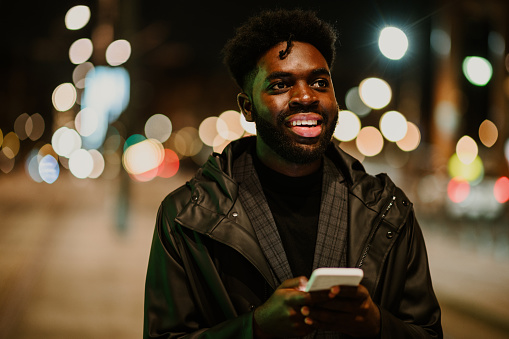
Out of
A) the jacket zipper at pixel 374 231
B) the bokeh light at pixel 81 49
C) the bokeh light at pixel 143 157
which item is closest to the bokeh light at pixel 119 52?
the bokeh light at pixel 81 49

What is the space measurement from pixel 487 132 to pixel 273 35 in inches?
1410

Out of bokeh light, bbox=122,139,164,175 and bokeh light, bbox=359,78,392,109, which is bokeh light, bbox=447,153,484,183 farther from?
bokeh light, bbox=122,139,164,175

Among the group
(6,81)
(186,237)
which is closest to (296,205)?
(186,237)

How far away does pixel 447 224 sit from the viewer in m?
15.7

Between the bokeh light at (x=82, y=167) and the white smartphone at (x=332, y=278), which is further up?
the bokeh light at (x=82, y=167)

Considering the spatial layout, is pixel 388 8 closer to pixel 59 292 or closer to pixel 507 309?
pixel 507 309

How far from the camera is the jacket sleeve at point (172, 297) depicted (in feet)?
7.39

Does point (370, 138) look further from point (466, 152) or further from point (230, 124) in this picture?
point (466, 152)

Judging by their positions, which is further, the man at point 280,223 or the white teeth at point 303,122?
the white teeth at point 303,122

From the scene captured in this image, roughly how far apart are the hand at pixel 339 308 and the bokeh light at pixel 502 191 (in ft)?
48.6

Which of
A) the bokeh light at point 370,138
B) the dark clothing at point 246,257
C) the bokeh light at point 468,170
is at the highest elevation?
the bokeh light at point 370,138

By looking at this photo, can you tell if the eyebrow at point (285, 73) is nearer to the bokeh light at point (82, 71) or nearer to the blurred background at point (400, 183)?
the blurred background at point (400, 183)

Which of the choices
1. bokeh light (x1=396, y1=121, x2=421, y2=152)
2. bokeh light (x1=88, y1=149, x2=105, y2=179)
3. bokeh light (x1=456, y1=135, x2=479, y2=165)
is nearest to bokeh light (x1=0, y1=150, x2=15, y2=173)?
bokeh light (x1=88, y1=149, x2=105, y2=179)

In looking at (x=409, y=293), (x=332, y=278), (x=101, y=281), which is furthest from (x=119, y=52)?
(x=332, y=278)
